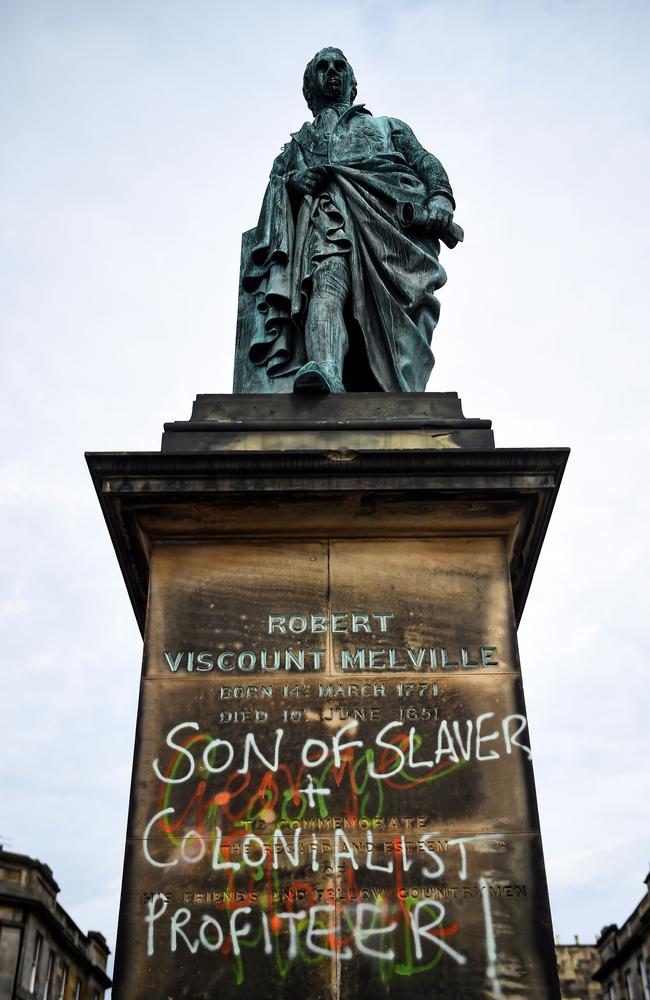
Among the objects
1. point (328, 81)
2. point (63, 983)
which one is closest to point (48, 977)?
point (63, 983)

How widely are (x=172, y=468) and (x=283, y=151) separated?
4810 millimetres

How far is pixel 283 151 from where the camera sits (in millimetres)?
10992

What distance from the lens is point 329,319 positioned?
945cm

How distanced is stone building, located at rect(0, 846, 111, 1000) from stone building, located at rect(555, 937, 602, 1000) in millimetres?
31345

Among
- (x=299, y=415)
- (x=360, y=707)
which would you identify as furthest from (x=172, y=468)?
(x=360, y=707)

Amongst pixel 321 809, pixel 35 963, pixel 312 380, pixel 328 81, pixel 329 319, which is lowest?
pixel 321 809

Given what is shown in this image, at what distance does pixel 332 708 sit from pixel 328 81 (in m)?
7.21

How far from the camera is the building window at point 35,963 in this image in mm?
41594

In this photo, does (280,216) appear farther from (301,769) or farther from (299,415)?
(301,769)

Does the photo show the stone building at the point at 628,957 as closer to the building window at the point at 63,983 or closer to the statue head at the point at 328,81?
the building window at the point at 63,983

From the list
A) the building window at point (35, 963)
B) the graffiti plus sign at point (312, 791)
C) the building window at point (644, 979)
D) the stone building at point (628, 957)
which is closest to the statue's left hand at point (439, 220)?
→ the graffiti plus sign at point (312, 791)

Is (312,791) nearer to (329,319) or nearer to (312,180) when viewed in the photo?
(329,319)

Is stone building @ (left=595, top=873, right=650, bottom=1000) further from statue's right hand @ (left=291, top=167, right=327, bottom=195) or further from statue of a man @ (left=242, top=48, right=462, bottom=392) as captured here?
statue's right hand @ (left=291, top=167, right=327, bottom=195)

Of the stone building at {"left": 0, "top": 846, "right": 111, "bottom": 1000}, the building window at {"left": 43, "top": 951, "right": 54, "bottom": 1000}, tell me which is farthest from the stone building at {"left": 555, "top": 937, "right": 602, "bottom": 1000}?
the building window at {"left": 43, "top": 951, "right": 54, "bottom": 1000}
